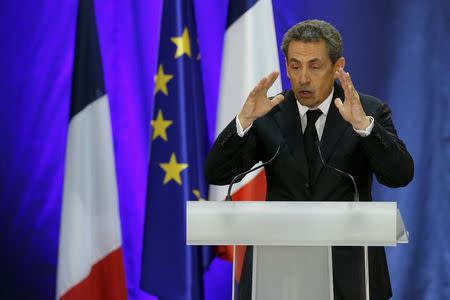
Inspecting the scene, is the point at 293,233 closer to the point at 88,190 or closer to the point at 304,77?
the point at 304,77

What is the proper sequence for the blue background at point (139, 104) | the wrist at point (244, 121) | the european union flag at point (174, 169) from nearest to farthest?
the wrist at point (244, 121) < the european union flag at point (174, 169) < the blue background at point (139, 104)

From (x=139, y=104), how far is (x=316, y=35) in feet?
6.96

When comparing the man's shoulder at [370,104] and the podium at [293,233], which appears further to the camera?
the man's shoulder at [370,104]

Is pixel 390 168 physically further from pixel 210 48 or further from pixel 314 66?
pixel 210 48

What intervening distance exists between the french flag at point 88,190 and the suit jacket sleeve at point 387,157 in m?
1.84

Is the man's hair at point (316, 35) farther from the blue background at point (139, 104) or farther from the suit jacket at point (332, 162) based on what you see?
the blue background at point (139, 104)

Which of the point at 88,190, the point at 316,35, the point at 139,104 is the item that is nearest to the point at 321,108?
the point at 316,35

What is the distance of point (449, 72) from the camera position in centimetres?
374

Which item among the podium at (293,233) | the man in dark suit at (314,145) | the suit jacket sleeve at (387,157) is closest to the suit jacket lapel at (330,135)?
the man in dark suit at (314,145)

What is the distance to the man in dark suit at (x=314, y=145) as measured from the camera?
1889 millimetres

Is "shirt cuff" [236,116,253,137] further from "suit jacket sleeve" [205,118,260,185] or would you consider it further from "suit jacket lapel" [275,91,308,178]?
"suit jacket lapel" [275,91,308,178]

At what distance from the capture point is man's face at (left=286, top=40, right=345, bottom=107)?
2.01 metres

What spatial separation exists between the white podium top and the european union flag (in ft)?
6.18

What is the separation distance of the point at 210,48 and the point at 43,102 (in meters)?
0.96
